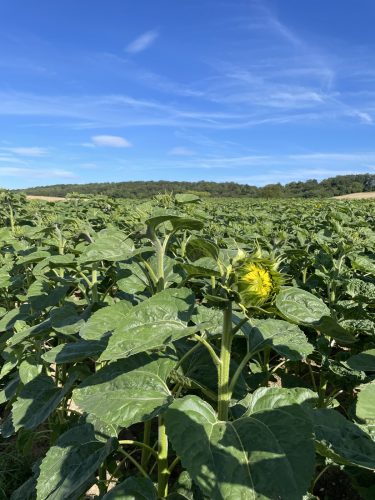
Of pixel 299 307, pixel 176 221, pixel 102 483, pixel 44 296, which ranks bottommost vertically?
pixel 102 483

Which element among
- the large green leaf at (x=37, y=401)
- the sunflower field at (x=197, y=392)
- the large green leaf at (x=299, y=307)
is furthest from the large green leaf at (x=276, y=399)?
the large green leaf at (x=37, y=401)

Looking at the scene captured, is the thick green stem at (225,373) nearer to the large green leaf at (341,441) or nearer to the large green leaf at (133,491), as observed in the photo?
the large green leaf at (341,441)

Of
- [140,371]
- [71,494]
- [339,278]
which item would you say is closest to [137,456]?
[71,494]

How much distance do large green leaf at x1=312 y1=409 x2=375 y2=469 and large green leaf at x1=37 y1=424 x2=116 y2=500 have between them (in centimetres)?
81

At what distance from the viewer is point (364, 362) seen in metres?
1.70

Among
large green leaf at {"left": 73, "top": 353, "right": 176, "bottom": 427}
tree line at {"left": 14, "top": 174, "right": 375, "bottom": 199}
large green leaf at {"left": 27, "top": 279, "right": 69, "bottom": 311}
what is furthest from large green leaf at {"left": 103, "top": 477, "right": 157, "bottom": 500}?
tree line at {"left": 14, "top": 174, "right": 375, "bottom": 199}

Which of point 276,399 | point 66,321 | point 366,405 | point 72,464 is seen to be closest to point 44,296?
point 66,321

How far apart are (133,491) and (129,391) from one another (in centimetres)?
42

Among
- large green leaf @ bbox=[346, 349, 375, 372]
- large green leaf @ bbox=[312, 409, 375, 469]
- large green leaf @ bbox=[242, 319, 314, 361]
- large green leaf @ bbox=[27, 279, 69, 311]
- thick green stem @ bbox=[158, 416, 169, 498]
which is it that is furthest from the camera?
large green leaf @ bbox=[27, 279, 69, 311]

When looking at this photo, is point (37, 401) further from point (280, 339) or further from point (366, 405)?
point (366, 405)

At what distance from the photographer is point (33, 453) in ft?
10.4

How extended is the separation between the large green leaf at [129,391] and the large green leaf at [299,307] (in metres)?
Result: 0.48

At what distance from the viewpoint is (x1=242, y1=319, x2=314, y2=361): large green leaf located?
1.52 m

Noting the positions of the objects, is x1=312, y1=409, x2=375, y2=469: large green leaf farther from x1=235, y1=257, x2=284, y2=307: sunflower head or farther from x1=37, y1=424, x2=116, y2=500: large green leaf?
x1=37, y1=424, x2=116, y2=500: large green leaf
